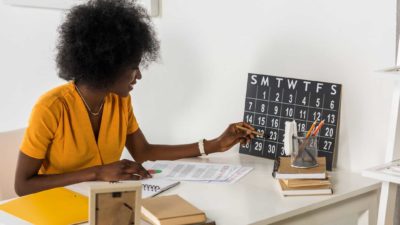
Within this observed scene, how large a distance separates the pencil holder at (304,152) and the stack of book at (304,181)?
4 cm

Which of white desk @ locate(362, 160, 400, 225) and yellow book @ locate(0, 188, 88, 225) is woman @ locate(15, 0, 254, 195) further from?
white desk @ locate(362, 160, 400, 225)

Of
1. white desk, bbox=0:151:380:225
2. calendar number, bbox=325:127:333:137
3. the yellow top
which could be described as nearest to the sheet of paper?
white desk, bbox=0:151:380:225

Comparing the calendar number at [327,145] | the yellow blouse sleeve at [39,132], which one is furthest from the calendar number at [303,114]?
the yellow blouse sleeve at [39,132]

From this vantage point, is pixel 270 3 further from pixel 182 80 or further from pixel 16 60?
pixel 16 60

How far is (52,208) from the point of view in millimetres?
1533

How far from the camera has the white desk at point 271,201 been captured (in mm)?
1564

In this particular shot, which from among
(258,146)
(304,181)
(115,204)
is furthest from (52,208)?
(258,146)

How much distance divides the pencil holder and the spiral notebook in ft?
1.15

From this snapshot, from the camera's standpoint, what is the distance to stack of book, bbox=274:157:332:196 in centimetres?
172

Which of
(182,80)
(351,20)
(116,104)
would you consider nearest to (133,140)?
(116,104)

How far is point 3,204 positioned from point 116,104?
0.63 meters

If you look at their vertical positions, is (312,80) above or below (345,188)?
above

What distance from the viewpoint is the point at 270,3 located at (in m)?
2.13

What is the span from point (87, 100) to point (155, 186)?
16.8 inches
